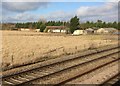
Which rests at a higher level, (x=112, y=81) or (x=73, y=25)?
(x=73, y=25)

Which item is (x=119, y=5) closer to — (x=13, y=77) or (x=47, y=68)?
(x=47, y=68)

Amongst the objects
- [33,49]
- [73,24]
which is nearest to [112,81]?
[33,49]

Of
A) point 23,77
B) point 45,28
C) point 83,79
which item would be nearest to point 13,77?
point 23,77

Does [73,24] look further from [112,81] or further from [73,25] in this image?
[112,81]

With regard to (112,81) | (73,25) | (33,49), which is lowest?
(33,49)

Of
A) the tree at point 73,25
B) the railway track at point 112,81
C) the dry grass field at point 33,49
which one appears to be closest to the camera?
the railway track at point 112,81

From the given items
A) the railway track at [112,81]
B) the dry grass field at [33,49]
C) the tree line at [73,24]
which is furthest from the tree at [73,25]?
the railway track at [112,81]

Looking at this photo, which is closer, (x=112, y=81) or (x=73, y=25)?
(x=112, y=81)

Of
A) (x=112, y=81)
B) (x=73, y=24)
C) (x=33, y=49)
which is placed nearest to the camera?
(x=112, y=81)

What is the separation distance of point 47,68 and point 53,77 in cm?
252

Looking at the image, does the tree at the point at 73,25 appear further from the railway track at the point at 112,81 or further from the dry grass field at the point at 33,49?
the railway track at the point at 112,81

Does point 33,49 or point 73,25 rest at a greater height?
point 73,25

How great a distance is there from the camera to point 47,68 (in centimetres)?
1520

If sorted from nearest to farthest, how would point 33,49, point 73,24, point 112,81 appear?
point 112,81, point 33,49, point 73,24
